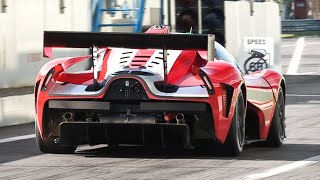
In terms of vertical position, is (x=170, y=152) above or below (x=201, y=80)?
below

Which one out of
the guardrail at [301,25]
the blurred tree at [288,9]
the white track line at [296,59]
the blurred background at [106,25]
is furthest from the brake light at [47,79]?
the blurred tree at [288,9]

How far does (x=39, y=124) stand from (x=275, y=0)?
20723 mm

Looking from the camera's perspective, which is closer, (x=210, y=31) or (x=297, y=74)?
(x=210, y=31)

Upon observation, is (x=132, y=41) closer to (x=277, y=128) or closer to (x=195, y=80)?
(x=195, y=80)

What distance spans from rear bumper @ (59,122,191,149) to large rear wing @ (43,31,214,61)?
0.78 metres

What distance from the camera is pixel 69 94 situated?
33.7ft

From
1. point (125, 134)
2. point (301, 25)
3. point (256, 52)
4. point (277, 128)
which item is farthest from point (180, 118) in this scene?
point (301, 25)

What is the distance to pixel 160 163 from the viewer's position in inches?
398

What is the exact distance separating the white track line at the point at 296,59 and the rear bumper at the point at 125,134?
78.2ft

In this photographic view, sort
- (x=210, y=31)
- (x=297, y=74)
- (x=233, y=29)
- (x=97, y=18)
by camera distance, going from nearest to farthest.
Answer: (x=210, y=31) → (x=97, y=18) → (x=233, y=29) → (x=297, y=74)

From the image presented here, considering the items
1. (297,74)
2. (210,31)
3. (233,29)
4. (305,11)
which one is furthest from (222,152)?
(305,11)

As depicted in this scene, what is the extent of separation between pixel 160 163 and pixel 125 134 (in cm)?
45

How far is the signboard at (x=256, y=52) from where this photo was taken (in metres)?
27.4

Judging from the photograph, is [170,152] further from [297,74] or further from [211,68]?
[297,74]
